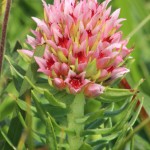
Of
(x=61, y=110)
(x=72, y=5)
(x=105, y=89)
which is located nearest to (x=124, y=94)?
(x=105, y=89)

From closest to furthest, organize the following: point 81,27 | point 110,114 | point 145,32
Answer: point 81,27 → point 110,114 → point 145,32

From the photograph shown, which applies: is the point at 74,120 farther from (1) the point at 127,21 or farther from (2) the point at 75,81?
(1) the point at 127,21

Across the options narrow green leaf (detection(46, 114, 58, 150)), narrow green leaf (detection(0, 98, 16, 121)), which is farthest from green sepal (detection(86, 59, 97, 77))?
narrow green leaf (detection(0, 98, 16, 121))

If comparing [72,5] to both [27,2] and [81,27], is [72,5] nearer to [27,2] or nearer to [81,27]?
[81,27]

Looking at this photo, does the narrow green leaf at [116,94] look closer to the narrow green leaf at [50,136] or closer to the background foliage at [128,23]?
the narrow green leaf at [50,136]

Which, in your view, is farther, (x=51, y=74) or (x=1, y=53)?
(x=1, y=53)

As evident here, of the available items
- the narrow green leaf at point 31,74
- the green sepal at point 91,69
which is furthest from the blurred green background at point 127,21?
the green sepal at point 91,69

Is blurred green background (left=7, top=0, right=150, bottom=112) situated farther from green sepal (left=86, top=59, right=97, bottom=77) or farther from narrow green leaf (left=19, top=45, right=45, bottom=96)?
green sepal (left=86, top=59, right=97, bottom=77)
